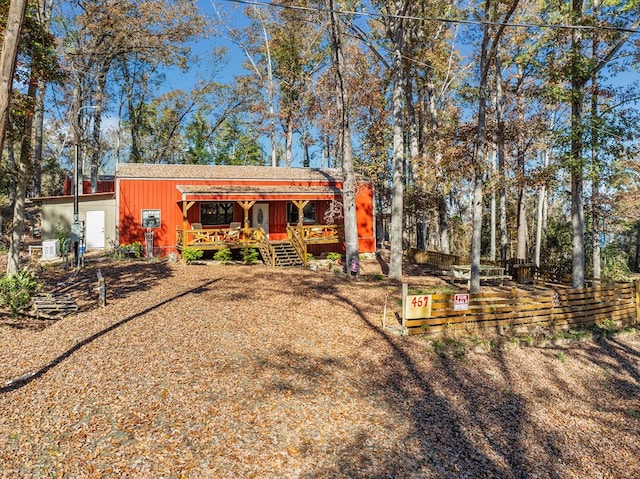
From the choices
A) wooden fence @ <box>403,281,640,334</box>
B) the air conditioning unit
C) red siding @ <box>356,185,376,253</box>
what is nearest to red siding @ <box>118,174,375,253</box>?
the air conditioning unit

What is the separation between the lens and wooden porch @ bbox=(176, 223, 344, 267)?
17969 millimetres

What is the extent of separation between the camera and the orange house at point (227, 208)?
18.5 metres

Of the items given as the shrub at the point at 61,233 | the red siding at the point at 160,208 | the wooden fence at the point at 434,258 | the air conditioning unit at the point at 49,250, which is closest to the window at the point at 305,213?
the red siding at the point at 160,208

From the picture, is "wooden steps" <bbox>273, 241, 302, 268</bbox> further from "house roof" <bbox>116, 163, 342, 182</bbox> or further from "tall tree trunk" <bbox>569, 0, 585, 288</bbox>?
"tall tree trunk" <bbox>569, 0, 585, 288</bbox>

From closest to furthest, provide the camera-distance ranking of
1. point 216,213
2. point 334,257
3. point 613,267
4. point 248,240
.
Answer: point 248,240, point 216,213, point 334,257, point 613,267

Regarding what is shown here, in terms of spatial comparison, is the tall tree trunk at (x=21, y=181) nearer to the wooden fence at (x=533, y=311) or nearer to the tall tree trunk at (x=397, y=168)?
the wooden fence at (x=533, y=311)

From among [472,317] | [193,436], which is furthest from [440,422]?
[472,317]

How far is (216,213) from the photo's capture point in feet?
67.2

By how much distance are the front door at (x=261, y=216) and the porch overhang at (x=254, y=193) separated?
1089mm

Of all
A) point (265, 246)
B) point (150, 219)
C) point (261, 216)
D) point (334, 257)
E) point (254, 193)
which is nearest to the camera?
point (265, 246)

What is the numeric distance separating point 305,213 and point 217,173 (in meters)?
5.23

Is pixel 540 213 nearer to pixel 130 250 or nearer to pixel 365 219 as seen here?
pixel 365 219

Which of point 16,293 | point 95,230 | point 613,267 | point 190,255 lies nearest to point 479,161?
point 190,255

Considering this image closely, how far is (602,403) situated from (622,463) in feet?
7.34
